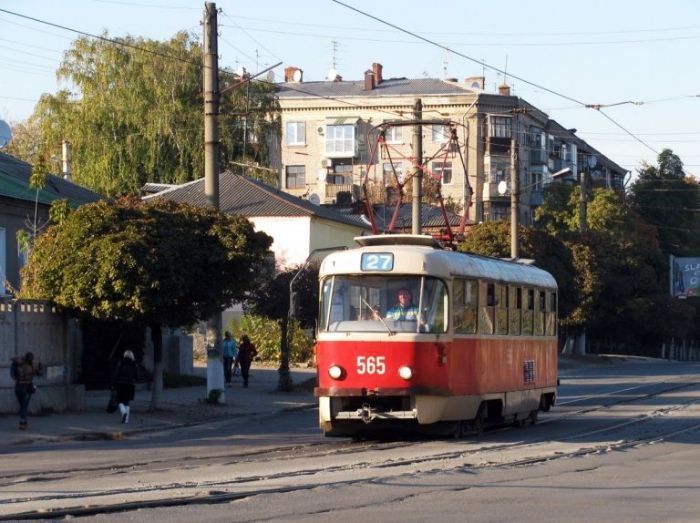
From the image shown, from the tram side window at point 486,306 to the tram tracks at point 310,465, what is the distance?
6.24 feet

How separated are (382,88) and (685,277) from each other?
2617cm

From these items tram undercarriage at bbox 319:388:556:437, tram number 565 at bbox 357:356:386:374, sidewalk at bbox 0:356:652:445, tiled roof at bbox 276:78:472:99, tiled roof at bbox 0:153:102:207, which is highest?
tiled roof at bbox 276:78:472:99

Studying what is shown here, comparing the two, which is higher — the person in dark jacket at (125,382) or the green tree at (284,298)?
the green tree at (284,298)

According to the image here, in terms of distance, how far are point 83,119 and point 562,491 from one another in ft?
189

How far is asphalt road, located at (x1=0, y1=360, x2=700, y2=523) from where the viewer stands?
41.9ft

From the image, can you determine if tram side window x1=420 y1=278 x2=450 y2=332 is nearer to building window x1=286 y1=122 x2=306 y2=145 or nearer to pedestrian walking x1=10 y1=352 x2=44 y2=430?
pedestrian walking x1=10 y1=352 x2=44 y2=430

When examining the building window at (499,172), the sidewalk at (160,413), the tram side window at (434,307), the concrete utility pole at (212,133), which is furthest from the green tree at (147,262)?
the building window at (499,172)

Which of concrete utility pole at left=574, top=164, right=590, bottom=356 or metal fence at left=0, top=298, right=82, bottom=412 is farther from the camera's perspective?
concrete utility pole at left=574, top=164, right=590, bottom=356

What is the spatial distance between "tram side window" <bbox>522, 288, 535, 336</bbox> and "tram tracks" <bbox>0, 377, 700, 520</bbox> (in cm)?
191

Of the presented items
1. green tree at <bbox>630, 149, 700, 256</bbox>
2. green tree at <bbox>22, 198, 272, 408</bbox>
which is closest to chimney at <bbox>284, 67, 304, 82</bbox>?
green tree at <bbox>630, 149, 700, 256</bbox>

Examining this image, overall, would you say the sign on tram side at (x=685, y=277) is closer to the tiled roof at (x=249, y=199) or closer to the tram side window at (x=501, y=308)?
the tiled roof at (x=249, y=199)

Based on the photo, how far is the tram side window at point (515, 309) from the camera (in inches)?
967

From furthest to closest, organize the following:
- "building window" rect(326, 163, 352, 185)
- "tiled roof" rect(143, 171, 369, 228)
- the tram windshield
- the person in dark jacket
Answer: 1. "building window" rect(326, 163, 352, 185)
2. "tiled roof" rect(143, 171, 369, 228)
3. the person in dark jacket
4. the tram windshield

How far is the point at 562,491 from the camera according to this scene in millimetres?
14680
